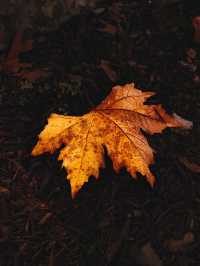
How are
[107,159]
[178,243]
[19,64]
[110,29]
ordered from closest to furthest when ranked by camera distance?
[178,243], [107,159], [19,64], [110,29]

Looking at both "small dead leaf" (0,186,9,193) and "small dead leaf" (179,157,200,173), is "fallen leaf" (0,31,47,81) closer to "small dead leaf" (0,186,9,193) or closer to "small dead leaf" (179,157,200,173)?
"small dead leaf" (0,186,9,193)

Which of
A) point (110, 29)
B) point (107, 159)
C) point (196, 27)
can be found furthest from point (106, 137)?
point (196, 27)

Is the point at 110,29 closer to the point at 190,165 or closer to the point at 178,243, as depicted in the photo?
the point at 190,165

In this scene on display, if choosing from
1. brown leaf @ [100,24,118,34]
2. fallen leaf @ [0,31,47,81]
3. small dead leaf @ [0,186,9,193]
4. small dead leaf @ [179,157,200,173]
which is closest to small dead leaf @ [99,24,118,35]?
brown leaf @ [100,24,118,34]

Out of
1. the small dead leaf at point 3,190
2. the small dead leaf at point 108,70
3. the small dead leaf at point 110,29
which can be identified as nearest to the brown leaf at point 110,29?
the small dead leaf at point 110,29

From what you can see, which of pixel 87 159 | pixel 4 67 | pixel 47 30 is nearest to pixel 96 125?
pixel 87 159

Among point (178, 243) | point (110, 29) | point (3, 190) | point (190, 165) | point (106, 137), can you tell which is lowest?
point (178, 243)
